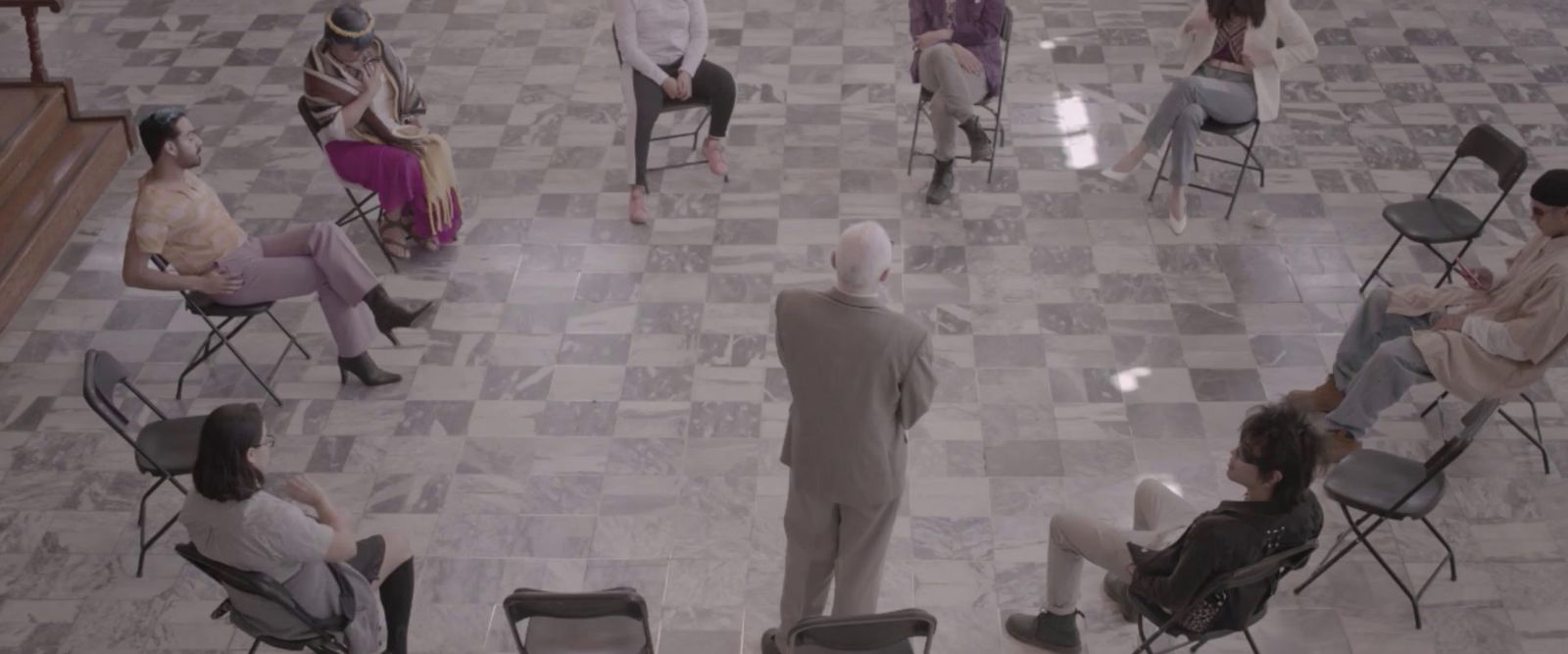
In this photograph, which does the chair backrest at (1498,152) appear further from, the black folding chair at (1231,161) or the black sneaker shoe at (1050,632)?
the black sneaker shoe at (1050,632)

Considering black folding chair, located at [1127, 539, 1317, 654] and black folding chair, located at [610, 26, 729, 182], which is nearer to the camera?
black folding chair, located at [1127, 539, 1317, 654]

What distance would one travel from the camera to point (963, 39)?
643cm

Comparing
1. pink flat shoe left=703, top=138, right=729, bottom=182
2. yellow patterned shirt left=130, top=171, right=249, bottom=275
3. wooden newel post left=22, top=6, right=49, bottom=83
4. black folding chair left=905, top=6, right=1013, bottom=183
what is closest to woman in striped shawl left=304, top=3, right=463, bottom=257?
yellow patterned shirt left=130, top=171, right=249, bottom=275

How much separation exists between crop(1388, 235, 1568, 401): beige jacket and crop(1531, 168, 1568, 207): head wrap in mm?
155

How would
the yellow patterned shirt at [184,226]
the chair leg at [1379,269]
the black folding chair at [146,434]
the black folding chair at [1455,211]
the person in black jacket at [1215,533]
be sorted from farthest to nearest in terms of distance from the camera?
1. the chair leg at [1379,269]
2. the black folding chair at [1455,211]
3. the yellow patterned shirt at [184,226]
4. the black folding chair at [146,434]
5. the person in black jacket at [1215,533]

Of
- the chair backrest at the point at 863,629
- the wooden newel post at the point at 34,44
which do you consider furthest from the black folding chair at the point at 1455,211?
the wooden newel post at the point at 34,44

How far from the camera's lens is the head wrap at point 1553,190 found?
15.0 feet

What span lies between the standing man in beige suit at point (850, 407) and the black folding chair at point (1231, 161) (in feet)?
9.57

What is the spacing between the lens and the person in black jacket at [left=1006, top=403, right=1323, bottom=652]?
144 inches

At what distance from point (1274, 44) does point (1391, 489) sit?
99.4 inches

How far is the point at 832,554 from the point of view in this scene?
4.23 meters

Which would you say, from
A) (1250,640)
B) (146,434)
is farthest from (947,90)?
(146,434)

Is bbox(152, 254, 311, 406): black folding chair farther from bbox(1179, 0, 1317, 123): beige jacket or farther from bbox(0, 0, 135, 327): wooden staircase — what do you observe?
bbox(1179, 0, 1317, 123): beige jacket

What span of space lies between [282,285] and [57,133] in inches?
98.9
